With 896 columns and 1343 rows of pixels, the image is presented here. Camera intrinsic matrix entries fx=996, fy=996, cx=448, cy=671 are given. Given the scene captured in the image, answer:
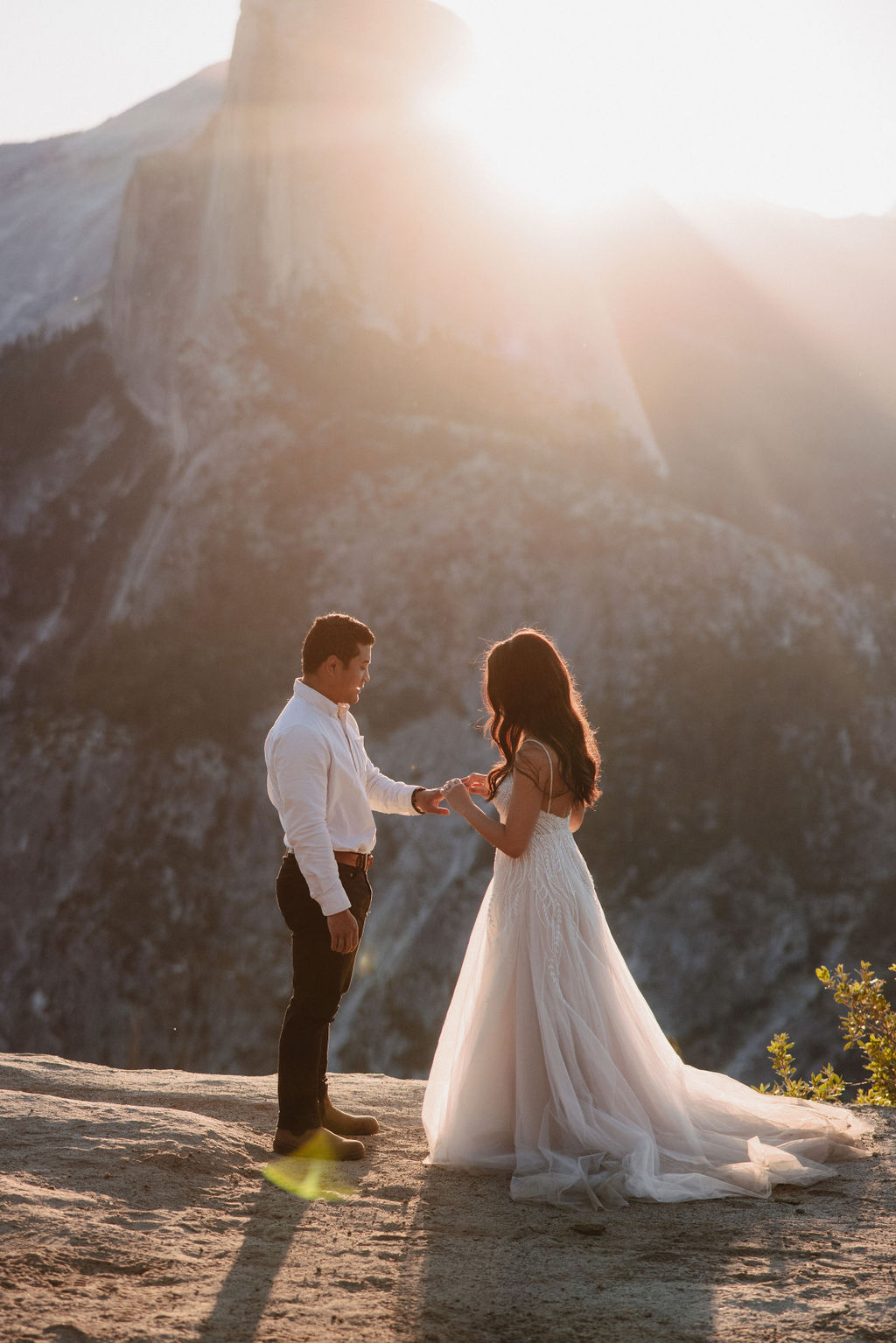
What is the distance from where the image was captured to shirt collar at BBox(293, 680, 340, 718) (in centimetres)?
473

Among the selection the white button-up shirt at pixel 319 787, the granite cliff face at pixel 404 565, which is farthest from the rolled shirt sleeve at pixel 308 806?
the granite cliff face at pixel 404 565

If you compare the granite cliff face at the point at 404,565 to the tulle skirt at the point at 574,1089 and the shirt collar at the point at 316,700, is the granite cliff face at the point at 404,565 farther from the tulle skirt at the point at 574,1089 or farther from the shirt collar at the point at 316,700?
the shirt collar at the point at 316,700

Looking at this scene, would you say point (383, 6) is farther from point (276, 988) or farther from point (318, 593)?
point (276, 988)

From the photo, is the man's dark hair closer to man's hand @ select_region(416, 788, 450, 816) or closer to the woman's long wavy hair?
the woman's long wavy hair

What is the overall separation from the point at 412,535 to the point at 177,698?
6188 mm

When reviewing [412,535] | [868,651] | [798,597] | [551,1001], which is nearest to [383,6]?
[412,535]

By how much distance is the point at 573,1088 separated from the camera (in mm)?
4332

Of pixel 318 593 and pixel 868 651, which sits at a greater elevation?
pixel 318 593

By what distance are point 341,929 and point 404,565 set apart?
17.7 meters

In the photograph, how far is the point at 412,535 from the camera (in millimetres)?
22031

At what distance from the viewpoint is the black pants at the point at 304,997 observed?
15.0ft

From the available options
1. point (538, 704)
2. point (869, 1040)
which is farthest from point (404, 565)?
point (538, 704)

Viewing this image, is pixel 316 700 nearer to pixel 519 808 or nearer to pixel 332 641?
pixel 332 641

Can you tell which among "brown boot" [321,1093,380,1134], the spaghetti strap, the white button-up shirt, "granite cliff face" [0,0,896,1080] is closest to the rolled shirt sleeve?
the white button-up shirt
